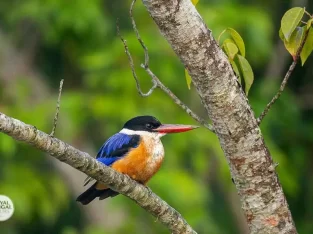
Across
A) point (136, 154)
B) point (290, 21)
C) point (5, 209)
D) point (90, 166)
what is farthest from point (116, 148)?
point (290, 21)

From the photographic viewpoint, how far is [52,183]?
21.7ft

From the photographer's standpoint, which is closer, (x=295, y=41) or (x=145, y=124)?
(x=295, y=41)

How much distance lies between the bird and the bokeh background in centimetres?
169

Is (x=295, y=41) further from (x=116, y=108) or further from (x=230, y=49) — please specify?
(x=116, y=108)

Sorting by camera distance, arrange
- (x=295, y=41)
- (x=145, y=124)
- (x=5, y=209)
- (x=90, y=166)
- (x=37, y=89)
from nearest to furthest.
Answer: (x=90, y=166), (x=295, y=41), (x=5, y=209), (x=145, y=124), (x=37, y=89)

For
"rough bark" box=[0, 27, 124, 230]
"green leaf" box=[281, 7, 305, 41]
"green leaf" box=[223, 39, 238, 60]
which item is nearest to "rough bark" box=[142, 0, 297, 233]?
"green leaf" box=[223, 39, 238, 60]

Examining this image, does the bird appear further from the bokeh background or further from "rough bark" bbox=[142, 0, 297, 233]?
the bokeh background

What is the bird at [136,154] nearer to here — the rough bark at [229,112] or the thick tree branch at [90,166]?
the thick tree branch at [90,166]

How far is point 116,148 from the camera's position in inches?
148

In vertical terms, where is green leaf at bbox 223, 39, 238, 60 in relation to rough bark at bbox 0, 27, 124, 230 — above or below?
above

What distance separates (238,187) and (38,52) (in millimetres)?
4928

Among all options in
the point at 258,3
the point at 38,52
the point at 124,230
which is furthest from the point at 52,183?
the point at 258,3

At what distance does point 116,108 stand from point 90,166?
340 cm

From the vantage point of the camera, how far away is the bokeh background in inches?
234
